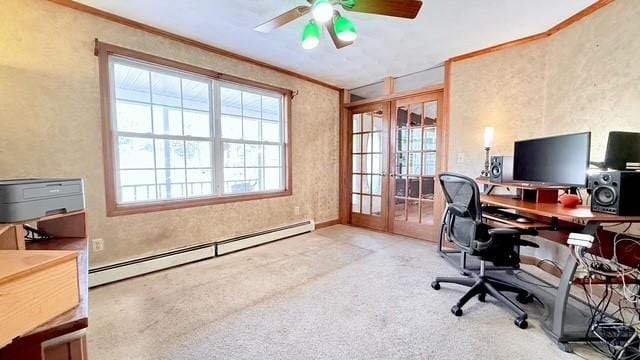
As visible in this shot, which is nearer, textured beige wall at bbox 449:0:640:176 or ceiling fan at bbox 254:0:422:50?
ceiling fan at bbox 254:0:422:50

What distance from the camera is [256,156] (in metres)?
3.71

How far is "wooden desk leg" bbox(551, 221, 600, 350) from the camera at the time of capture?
1.64 meters

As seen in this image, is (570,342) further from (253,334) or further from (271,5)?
(271,5)

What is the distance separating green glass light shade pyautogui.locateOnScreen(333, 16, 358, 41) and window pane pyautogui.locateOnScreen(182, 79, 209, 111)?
185 cm

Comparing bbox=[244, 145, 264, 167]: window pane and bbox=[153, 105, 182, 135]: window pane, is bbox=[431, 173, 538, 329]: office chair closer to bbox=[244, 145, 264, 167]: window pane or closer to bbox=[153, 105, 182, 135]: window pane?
bbox=[244, 145, 264, 167]: window pane

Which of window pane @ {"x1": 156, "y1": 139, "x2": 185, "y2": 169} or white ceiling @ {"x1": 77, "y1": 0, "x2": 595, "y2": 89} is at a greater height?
white ceiling @ {"x1": 77, "y1": 0, "x2": 595, "y2": 89}

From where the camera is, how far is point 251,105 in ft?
11.8

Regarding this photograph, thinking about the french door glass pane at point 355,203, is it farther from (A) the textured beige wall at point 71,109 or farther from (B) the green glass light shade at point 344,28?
(B) the green glass light shade at point 344,28

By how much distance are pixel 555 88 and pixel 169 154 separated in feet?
13.0

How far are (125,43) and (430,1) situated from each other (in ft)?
8.89

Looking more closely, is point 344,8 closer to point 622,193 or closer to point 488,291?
point 622,193

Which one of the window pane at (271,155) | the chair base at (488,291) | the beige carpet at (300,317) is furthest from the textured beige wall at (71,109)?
the chair base at (488,291)

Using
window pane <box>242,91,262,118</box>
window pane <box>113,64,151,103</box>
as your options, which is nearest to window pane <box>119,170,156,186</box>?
window pane <box>113,64,151,103</box>

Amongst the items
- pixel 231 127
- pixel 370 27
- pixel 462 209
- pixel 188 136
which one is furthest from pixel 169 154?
pixel 462 209
